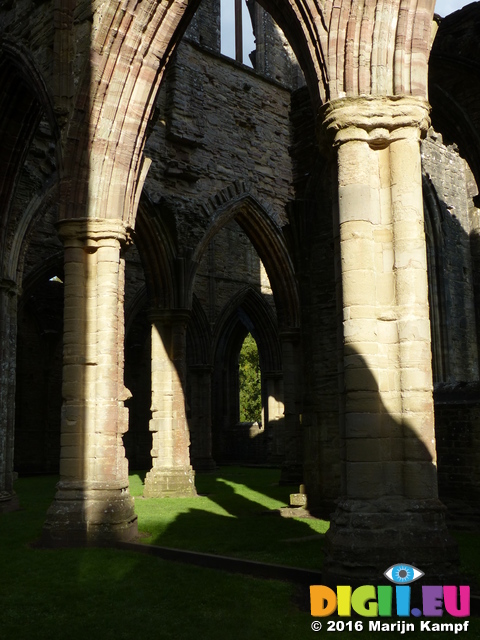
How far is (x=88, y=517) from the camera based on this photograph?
7.13m

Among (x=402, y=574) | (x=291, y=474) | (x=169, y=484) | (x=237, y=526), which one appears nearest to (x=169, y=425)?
(x=169, y=484)

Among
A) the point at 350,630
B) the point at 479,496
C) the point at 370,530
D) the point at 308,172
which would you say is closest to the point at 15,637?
the point at 350,630

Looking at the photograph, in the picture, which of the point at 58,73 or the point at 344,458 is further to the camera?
the point at 58,73

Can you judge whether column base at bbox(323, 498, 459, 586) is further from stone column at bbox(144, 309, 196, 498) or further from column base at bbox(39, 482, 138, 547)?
stone column at bbox(144, 309, 196, 498)

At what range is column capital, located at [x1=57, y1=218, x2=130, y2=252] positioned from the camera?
7.74 meters

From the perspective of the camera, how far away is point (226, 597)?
488 cm

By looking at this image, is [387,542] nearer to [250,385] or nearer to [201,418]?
[201,418]

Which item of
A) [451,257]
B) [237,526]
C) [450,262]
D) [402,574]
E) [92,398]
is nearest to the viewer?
[402,574]

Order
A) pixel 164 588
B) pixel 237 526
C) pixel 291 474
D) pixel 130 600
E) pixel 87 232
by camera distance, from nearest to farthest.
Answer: pixel 130 600
pixel 164 588
pixel 87 232
pixel 237 526
pixel 291 474

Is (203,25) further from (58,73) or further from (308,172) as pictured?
(58,73)

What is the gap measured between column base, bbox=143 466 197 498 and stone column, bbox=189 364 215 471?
5.95 m

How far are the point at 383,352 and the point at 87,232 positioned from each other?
3989 mm

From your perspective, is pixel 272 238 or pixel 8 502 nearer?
pixel 8 502

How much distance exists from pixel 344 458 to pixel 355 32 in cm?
324
